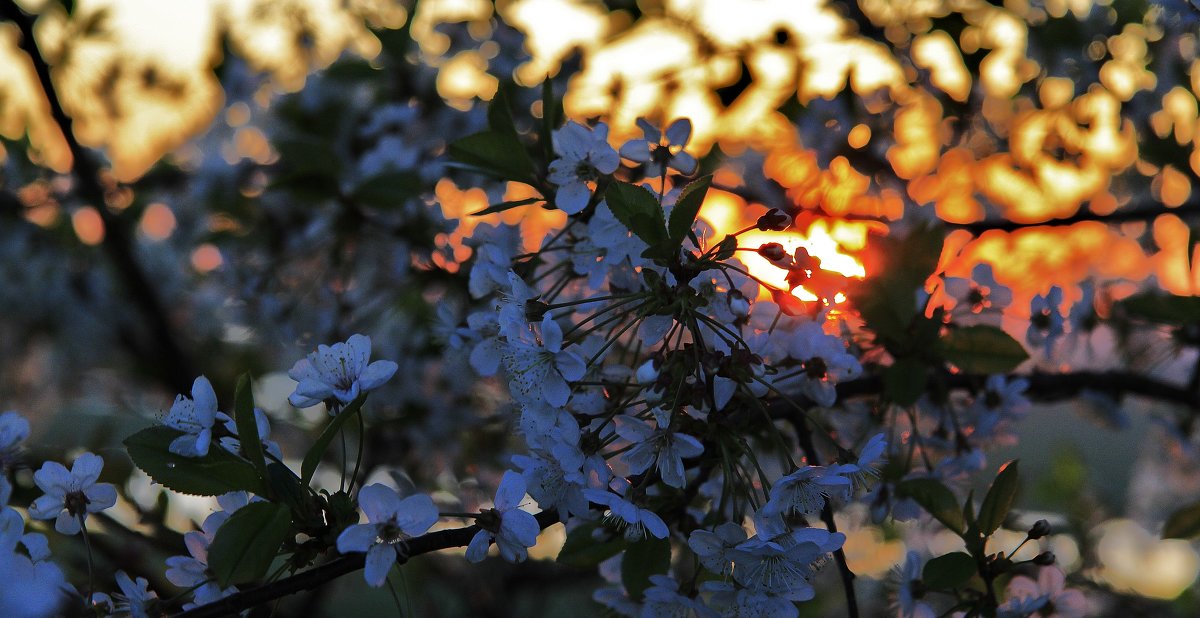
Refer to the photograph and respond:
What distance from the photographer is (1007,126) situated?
2023mm

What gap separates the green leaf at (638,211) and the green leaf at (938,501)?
383mm

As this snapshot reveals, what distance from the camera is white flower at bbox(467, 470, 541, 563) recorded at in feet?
2.54

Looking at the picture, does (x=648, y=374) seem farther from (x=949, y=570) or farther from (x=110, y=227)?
(x=110, y=227)

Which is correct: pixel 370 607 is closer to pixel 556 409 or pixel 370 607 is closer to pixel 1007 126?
pixel 1007 126

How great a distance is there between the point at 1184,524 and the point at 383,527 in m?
0.93

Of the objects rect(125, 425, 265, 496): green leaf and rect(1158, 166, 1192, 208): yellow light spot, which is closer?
rect(125, 425, 265, 496): green leaf

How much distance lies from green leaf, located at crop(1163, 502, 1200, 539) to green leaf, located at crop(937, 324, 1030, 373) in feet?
1.08

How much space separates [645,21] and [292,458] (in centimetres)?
158

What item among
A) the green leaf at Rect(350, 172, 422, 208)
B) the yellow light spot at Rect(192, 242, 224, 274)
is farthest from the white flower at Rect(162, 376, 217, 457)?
the yellow light spot at Rect(192, 242, 224, 274)

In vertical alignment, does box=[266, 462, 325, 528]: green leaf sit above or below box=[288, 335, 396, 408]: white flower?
below

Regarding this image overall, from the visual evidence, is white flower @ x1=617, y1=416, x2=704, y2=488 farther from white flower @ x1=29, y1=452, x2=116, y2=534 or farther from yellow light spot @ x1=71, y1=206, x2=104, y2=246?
yellow light spot @ x1=71, y1=206, x2=104, y2=246

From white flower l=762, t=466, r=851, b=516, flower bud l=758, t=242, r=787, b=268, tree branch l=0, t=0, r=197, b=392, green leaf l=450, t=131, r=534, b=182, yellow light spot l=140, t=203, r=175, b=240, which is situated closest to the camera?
white flower l=762, t=466, r=851, b=516

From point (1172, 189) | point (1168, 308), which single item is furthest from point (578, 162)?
point (1172, 189)

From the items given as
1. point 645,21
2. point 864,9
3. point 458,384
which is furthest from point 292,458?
point 864,9
